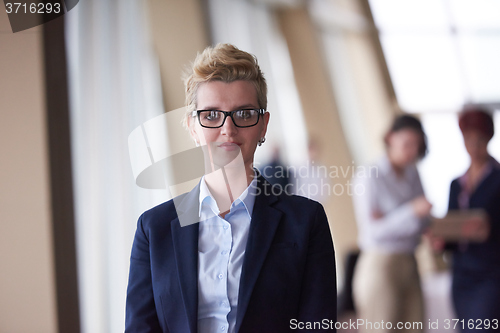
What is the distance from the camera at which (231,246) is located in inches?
35.7

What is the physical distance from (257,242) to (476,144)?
1.14 metres

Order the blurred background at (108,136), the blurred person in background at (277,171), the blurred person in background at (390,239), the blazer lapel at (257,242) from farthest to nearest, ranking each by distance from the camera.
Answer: the blurred person in background at (390,239) < the blurred person in background at (277,171) < the blurred background at (108,136) < the blazer lapel at (257,242)

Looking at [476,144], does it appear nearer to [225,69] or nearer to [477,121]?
[477,121]

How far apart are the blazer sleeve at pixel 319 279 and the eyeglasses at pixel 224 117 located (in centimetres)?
27

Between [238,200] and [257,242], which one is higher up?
[238,200]

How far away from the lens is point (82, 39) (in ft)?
4.40

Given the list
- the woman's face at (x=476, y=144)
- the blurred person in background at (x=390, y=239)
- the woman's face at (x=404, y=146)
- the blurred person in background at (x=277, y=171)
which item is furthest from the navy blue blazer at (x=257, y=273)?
the woman's face at (x=476, y=144)

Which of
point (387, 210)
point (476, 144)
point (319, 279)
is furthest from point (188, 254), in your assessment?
point (476, 144)

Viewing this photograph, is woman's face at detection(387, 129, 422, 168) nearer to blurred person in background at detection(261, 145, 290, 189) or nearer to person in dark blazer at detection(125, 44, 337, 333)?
blurred person in background at detection(261, 145, 290, 189)

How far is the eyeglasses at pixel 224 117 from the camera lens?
93cm

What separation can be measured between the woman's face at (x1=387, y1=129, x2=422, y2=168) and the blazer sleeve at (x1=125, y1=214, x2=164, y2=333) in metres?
1.10

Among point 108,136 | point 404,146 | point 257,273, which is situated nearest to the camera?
point 257,273

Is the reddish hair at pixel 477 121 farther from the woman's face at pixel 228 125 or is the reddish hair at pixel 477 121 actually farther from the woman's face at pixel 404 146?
the woman's face at pixel 228 125

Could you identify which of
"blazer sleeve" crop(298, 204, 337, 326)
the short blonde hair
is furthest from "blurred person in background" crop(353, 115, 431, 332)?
the short blonde hair
